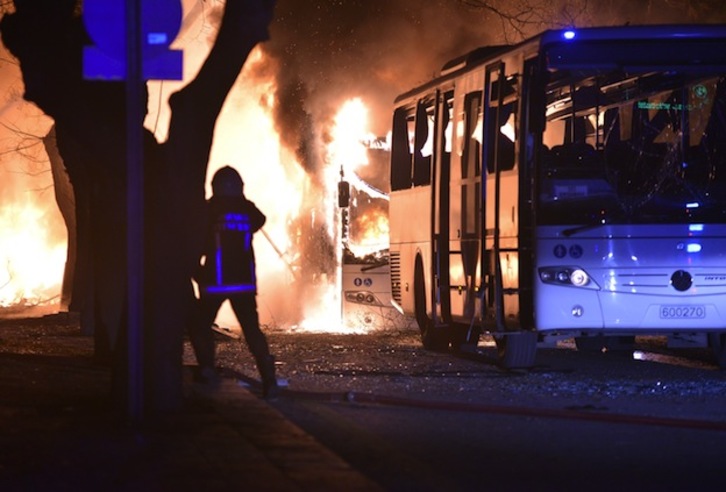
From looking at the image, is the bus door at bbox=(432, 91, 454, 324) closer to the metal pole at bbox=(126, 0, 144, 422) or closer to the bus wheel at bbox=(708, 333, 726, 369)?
the bus wheel at bbox=(708, 333, 726, 369)

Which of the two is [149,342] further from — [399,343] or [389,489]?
[399,343]

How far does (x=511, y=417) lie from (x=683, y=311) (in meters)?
3.77

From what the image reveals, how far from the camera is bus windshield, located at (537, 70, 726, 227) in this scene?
15.1 metres

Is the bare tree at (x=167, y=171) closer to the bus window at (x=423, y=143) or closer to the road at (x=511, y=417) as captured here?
the road at (x=511, y=417)

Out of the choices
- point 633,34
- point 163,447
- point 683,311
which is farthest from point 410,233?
point 163,447

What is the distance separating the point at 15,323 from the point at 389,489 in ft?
65.4

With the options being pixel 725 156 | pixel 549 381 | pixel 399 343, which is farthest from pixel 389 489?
pixel 399 343

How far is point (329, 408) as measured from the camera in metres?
12.3

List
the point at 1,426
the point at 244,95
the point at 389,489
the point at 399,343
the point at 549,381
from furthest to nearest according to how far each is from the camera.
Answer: the point at 244,95
the point at 399,343
the point at 549,381
the point at 1,426
the point at 389,489

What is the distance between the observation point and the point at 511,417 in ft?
38.9

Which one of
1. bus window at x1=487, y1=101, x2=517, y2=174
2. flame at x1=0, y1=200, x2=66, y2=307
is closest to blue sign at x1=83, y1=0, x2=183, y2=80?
bus window at x1=487, y1=101, x2=517, y2=174

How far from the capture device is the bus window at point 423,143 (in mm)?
19750

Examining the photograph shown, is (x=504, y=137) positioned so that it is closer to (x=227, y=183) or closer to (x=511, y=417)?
(x=227, y=183)

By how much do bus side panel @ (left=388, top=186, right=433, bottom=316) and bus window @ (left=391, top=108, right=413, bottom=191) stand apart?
0.65 feet
